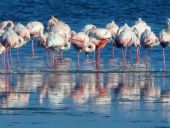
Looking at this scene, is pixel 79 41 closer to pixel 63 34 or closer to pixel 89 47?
pixel 89 47

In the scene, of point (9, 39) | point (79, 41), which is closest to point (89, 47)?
point (79, 41)

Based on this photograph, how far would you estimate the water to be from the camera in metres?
14.6

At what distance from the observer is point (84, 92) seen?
1719 centimetres

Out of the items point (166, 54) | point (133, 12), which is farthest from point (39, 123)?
point (133, 12)

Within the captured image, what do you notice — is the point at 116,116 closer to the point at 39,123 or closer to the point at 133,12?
the point at 39,123

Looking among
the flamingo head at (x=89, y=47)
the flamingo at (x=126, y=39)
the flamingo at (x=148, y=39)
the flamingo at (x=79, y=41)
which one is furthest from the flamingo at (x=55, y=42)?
the flamingo at (x=148, y=39)

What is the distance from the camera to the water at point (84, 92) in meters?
14.6

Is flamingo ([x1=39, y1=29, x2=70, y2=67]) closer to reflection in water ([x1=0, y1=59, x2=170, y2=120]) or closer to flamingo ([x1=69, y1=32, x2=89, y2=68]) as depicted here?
flamingo ([x1=69, y1=32, x2=89, y2=68])

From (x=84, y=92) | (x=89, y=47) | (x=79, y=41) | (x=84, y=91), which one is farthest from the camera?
(x=89, y=47)

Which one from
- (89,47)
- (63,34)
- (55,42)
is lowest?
(89,47)

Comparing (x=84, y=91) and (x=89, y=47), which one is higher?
(x=89, y=47)

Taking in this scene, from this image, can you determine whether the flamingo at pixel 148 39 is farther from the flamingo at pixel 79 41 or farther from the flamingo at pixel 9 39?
the flamingo at pixel 9 39

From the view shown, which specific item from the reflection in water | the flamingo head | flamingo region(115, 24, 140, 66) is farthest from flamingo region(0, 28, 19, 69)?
the reflection in water

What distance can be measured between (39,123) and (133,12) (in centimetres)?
2495
